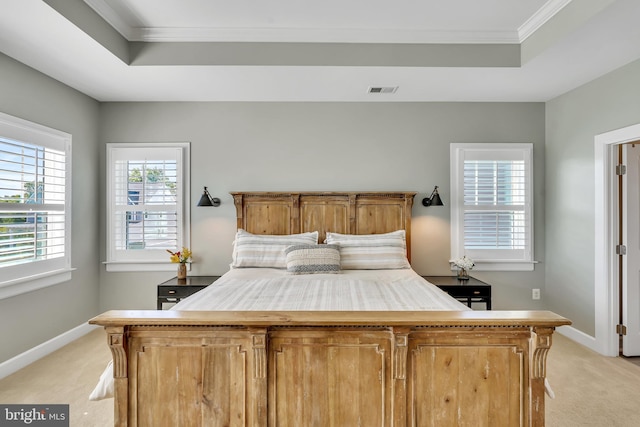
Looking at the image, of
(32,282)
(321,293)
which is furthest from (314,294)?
(32,282)

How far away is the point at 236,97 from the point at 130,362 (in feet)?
9.29

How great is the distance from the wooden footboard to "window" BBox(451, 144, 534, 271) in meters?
2.42

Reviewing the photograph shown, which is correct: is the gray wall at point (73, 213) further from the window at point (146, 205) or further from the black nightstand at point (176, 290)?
the black nightstand at point (176, 290)

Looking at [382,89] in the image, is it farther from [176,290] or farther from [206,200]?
[176,290]

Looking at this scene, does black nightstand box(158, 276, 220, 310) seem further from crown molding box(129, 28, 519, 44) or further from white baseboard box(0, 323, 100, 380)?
crown molding box(129, 28, 519, 44)

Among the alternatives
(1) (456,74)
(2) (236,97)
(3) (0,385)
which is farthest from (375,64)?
(3) (0,385)

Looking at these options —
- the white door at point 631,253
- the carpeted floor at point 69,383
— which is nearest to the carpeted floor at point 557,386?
the carpeted floor at point 69,383

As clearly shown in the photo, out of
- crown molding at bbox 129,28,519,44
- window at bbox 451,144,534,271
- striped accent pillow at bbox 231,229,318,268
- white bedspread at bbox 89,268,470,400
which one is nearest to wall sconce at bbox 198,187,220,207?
striped accent pillow at bbox 231,229,318,268

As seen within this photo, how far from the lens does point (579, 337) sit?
3492mm

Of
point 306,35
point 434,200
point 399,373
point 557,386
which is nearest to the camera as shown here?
point 399,373

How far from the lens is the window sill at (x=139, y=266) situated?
3947 mm

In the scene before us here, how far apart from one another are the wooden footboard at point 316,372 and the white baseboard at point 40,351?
6.20 ft

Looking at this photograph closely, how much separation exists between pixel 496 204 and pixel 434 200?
0.76m

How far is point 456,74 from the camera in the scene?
10.3 ft
